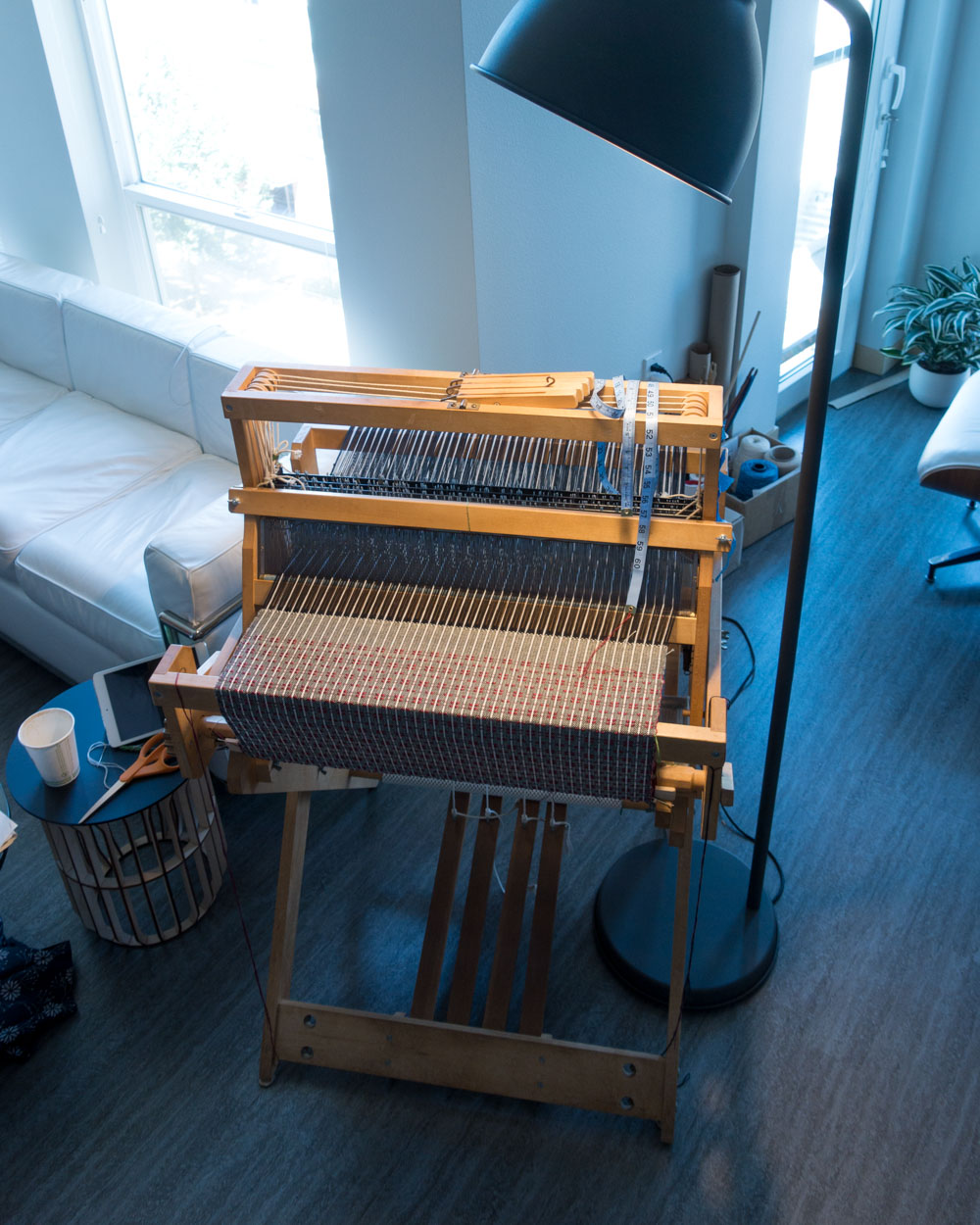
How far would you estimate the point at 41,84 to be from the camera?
136 inches

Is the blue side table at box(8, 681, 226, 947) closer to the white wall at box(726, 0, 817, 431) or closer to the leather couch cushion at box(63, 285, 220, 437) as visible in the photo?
the leather couch cushion at box(63, 285, 220, 437)

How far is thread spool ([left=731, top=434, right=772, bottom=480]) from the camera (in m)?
3.50

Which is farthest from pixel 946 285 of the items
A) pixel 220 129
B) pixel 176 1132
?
pixel 176 1132

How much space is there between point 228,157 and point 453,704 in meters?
2.54

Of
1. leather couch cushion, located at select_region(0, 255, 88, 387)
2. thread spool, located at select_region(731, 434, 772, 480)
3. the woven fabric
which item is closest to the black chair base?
thread spool, located at select_region(731, 434, 772, 480)

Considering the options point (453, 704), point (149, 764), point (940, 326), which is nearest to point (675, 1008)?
point (453, 704)

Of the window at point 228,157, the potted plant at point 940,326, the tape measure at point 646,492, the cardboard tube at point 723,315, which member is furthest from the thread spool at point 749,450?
the tape measure at point 646,492

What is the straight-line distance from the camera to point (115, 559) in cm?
282

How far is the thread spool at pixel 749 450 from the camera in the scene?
350cm

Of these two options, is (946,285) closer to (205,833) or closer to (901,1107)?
(901,1107)

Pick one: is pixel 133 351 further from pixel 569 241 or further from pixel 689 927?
pixel 689 927

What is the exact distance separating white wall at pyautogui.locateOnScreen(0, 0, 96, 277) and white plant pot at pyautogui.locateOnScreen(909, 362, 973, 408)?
3064 mm

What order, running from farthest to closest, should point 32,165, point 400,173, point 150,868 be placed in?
1. point 32,165
2. point 400,173
3. point 150,868

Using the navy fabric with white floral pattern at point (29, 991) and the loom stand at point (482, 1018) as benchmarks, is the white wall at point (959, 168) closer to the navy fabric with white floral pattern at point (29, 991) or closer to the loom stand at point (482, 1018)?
the loom stand at point (482, 1018)
